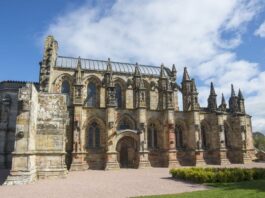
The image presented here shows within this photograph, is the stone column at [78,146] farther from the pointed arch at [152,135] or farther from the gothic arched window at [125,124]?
the pointed arch at [152,135]

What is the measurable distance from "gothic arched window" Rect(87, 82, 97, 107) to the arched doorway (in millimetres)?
8032

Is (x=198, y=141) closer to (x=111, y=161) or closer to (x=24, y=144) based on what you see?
(x=111, y=161)

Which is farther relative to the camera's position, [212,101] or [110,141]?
[212,101]

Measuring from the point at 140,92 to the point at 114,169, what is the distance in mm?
9410

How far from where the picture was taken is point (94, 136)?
3075 cm

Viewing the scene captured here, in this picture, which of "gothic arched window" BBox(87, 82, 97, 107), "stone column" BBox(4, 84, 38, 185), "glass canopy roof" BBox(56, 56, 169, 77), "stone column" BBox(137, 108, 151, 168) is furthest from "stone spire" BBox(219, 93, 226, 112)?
"stone column" BBox(4, 84, 38, 185)

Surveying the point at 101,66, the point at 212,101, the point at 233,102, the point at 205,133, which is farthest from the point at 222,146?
the point at 101,66

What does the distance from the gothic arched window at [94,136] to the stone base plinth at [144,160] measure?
16.2ft

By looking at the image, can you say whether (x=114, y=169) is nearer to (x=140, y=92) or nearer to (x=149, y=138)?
(x=149, y=138)

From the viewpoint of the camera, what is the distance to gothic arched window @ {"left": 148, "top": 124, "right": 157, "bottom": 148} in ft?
108

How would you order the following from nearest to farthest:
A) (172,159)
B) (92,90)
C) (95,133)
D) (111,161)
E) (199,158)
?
(111,161) → (95,133) → (172,159) → (199,158) → (92,90)

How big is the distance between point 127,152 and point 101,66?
47.0 feet

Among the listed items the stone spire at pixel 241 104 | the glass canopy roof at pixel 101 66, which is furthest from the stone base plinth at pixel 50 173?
the stone spire at pixel 241 104

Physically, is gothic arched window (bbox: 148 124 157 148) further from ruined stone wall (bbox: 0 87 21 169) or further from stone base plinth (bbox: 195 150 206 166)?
ruined stone wall (bbox: 0 87 21 169)
